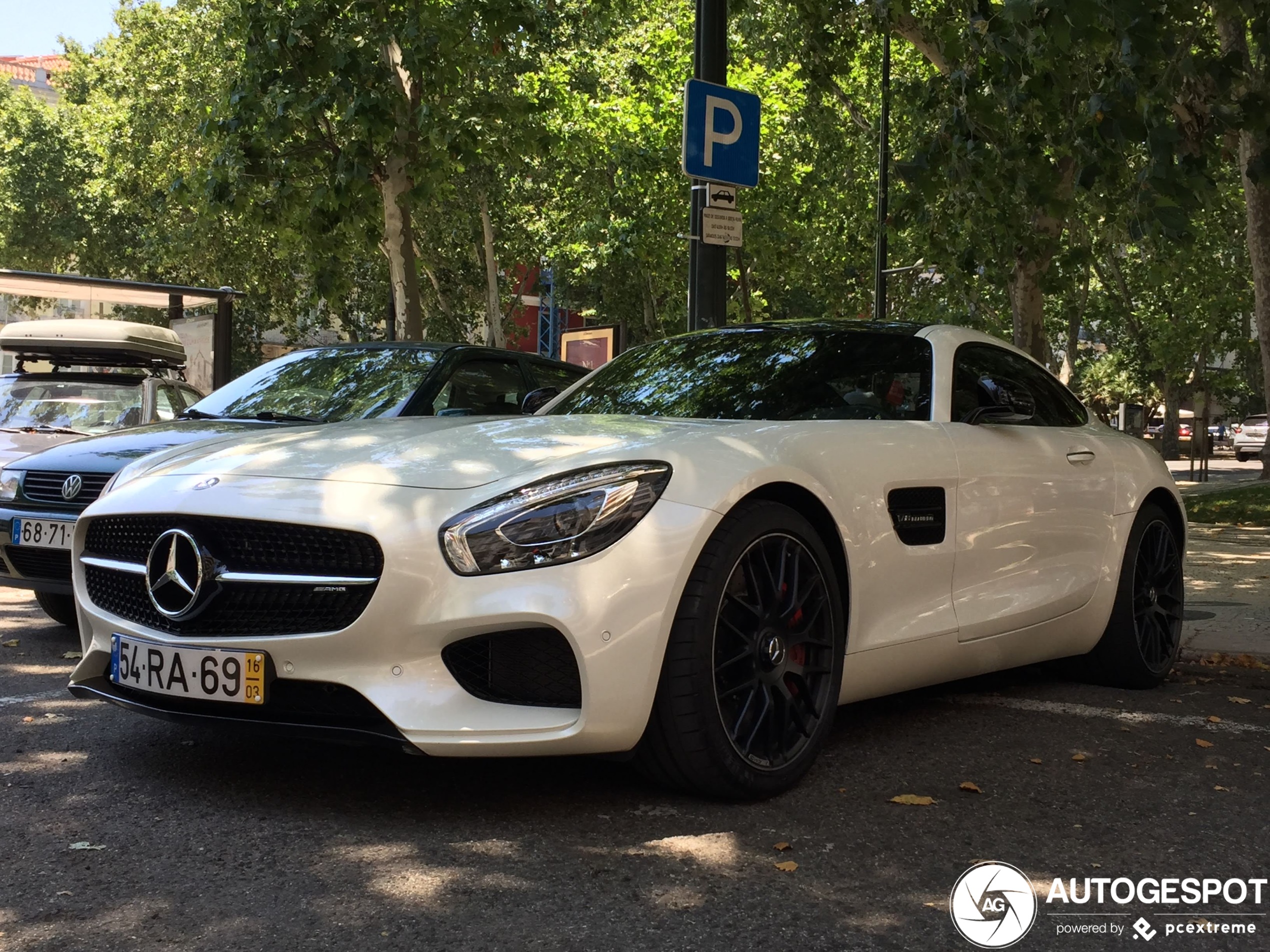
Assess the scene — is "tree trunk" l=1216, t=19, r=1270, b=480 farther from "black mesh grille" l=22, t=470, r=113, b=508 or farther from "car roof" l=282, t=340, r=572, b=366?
"black mesh grille" l=22, t=470, r=113, b=508

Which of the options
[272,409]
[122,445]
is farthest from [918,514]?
[272,409]

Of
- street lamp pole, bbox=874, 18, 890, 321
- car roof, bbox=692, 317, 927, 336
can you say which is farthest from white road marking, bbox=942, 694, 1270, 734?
street lamp pole, bbox=874, 18, 890, 321

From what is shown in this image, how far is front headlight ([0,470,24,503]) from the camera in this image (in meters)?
6.51

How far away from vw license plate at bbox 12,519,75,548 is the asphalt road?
51.4 inches

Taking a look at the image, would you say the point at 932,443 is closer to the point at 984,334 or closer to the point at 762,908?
the point at 984,334

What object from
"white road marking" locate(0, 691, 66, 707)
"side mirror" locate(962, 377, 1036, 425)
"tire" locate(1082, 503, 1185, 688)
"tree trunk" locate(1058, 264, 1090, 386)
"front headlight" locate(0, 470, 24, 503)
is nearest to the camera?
"side mirror" locate(962, 377, 1036, 425)

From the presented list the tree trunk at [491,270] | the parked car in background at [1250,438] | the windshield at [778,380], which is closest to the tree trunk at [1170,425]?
the parked car in background at [1250,438]

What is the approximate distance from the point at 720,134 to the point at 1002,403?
152 inches

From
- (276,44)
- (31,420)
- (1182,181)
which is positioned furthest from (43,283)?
(1182,181)

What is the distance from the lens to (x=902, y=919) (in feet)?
9.74

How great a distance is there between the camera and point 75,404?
9.07 m

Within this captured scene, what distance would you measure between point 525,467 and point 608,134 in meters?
26.3

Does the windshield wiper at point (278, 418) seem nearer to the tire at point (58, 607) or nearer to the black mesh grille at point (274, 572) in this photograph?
the tire at point (58, 607)

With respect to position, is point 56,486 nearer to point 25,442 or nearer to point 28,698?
point 28,698
